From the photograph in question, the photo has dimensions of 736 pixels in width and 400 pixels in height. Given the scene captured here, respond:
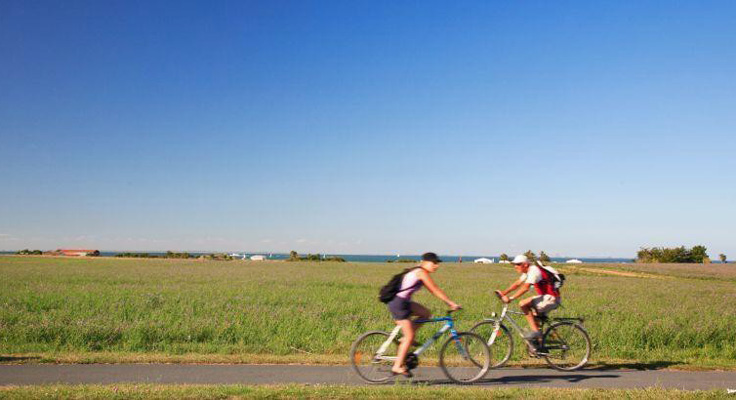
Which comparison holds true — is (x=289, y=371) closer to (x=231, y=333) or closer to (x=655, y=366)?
(x=231, y=333)

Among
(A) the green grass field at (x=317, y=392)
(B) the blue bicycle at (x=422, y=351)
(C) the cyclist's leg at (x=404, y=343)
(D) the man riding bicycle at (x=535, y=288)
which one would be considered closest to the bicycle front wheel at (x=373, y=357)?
(B) the blue bicycle at (x=422, y=351)

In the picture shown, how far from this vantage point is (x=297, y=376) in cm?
960

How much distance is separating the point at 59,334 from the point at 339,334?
22.4ft

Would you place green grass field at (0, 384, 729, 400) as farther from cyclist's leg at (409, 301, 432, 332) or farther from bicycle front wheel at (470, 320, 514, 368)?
bicycle front wheel at (470, 320, 514, 368)

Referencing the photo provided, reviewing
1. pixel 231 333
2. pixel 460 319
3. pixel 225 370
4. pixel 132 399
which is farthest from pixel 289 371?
pixel 460 319

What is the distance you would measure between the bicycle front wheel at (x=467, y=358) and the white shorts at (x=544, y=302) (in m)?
1.92

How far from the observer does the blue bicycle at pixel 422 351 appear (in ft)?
29.9

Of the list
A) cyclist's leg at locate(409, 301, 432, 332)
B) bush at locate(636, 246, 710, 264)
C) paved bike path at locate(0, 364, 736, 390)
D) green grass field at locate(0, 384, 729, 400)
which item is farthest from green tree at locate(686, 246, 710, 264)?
cyclist's leg at locate(409, 301, 432, 332)

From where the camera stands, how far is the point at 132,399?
743 centimetres

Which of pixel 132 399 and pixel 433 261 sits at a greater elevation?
pixel 433 261

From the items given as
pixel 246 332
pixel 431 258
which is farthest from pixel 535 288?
pixel 246 332

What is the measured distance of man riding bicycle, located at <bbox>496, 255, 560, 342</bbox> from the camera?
34.1ft

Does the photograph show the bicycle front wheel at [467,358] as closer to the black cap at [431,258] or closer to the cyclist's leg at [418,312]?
the cyclist's leg at [418,312]

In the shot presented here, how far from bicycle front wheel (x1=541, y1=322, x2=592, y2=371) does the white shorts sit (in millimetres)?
461
